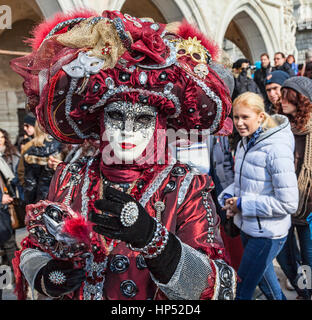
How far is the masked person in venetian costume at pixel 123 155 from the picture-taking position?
1281 millimetres

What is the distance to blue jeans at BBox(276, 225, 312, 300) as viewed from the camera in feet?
9.84

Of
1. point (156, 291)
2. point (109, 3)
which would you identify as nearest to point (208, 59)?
point (156, 291)

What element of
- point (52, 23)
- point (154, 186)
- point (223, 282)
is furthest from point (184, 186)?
point (52, 23)

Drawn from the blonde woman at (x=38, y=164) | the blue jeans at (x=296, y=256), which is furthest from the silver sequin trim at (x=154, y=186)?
the blonde woman at (x=38, y=164)

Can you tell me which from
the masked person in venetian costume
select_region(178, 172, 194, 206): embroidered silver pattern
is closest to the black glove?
the masked person in venetian costume

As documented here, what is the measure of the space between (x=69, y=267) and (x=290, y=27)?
15.5 m

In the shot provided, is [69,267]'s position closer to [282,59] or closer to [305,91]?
[305,91]

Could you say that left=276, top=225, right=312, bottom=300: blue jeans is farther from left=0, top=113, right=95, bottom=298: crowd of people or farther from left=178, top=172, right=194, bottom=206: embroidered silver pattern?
left=0, top=113, right=95, bottom=298: crowd of people

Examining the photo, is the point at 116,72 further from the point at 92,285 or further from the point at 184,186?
the point at 92,285

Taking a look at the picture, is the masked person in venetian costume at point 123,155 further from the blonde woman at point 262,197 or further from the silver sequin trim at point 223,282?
the blonde woman at point 262,197

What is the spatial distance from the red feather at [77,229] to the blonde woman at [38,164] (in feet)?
9.17

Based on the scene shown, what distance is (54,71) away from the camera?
4.52 feet

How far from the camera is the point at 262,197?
250cm

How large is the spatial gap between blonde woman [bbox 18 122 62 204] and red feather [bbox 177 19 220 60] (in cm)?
269
